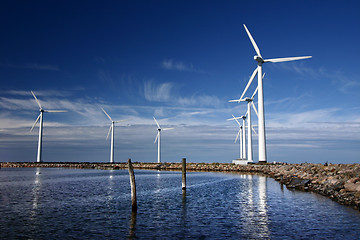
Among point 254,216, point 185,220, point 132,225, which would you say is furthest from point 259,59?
point 132,225

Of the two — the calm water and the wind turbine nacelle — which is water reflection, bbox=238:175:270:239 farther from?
the wind turbine nacelle

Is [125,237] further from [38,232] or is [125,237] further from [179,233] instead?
[38,232]

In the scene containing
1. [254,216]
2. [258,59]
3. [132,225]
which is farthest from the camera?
[258,59]

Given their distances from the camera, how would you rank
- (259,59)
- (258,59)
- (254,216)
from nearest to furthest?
1. (254,216)
2. (258,59)
3. (259,59)

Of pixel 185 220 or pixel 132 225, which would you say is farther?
pixel 185 220

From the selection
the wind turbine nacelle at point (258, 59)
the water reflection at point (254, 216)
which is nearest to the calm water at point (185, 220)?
the water reflection at point (254, 216)

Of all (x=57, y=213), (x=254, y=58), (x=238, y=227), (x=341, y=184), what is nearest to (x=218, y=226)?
(x=238, y=227)

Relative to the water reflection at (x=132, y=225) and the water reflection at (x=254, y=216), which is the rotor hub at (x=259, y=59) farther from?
the water reflection at (x=132, y=225)

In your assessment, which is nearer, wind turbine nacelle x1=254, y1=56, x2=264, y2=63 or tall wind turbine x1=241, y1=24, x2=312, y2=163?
tall wind turbine x1=241, y1=24, x2=312, y2=163

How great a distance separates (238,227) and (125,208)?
11306 mm

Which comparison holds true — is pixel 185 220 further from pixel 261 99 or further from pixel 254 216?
pixel 261 99

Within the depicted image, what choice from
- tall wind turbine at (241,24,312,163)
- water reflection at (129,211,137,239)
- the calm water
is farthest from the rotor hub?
water reflection at (129,211,137,239)

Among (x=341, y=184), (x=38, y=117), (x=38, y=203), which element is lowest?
(x=38, y=203)

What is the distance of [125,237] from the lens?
1641 cm
